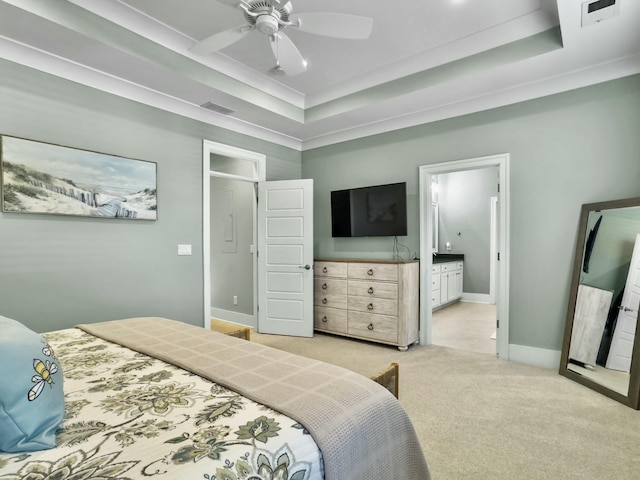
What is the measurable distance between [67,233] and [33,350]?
2.21 m

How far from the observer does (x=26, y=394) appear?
2.87 ft

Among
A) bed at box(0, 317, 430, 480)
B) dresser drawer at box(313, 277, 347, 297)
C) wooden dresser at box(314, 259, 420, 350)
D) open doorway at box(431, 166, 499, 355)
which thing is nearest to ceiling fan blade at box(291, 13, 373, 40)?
bed at box(0, 317, 430, 480)

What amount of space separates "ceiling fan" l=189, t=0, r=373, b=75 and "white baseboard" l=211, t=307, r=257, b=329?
11.2 ft

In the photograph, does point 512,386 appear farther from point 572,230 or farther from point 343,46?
point 343,46

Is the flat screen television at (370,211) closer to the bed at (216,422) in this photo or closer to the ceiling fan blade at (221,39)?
the ceiling fan blade at (221,39)

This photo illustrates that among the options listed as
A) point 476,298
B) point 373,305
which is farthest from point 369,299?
point 476,298

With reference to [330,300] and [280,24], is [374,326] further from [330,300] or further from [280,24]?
[280,24]

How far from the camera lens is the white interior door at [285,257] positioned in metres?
4.34

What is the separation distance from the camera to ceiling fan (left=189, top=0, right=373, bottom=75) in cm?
201

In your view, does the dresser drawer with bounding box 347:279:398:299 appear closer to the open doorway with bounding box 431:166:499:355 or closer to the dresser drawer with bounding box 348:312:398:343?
the dresser drawer with bounding box 348:312:398:343

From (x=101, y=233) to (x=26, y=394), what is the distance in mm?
2428

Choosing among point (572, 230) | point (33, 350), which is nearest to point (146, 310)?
point (33, 350)

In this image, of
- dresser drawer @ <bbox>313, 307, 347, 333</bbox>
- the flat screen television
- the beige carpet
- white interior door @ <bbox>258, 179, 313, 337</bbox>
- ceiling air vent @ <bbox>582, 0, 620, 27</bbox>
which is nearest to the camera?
the beige carpet

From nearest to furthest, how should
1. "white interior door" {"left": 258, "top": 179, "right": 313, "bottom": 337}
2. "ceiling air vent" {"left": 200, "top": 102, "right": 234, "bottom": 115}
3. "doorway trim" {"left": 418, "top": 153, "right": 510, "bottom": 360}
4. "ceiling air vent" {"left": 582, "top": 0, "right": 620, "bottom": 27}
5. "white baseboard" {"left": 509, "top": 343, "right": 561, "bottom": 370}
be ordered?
1. "ceiling air vent" {"left": 582, "top": 0, "right": 620, "bottom": 27}
2. "white baseboard" {"left": 509, "top": 343, "right": 561, "bottom": 370}
3. "doorway trim" {"left": 418, "top": 153, "right": 510, "bottom": 360}
4. "ceiling air vent" {"left": 200, "top": 102, "right": 234, "bottom": 115}
5. "white interior door" {"left": 258, "top": 179, "right": 313, "bottom": 337}
